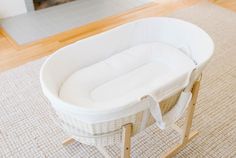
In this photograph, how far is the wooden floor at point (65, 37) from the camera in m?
2.08

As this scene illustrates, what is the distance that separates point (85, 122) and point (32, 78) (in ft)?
3.40

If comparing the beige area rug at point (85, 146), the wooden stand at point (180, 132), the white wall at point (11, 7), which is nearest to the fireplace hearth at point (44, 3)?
the white wall at point (11, 7)

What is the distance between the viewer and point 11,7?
8.62 ft

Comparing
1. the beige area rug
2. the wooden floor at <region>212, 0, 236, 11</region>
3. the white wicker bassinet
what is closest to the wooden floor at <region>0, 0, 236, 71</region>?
the wooden floor at <region>212, 0, 236, 11</region>

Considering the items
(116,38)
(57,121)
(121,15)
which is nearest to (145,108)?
(57,121)

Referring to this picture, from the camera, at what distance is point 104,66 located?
1.32 m

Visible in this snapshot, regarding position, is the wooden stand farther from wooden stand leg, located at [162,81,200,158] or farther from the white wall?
the white wall

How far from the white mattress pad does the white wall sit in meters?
1.71

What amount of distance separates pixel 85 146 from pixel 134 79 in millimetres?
447

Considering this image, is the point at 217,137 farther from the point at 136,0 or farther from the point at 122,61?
the point at 136,0

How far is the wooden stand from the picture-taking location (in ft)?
3.37

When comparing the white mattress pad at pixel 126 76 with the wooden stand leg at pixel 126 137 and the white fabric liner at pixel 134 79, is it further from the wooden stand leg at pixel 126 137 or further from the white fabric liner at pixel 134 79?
the wooden stand leg at pixel 126 137

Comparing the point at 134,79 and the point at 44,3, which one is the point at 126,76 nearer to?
the point at 134,79

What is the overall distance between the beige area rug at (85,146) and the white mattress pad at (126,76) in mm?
352
